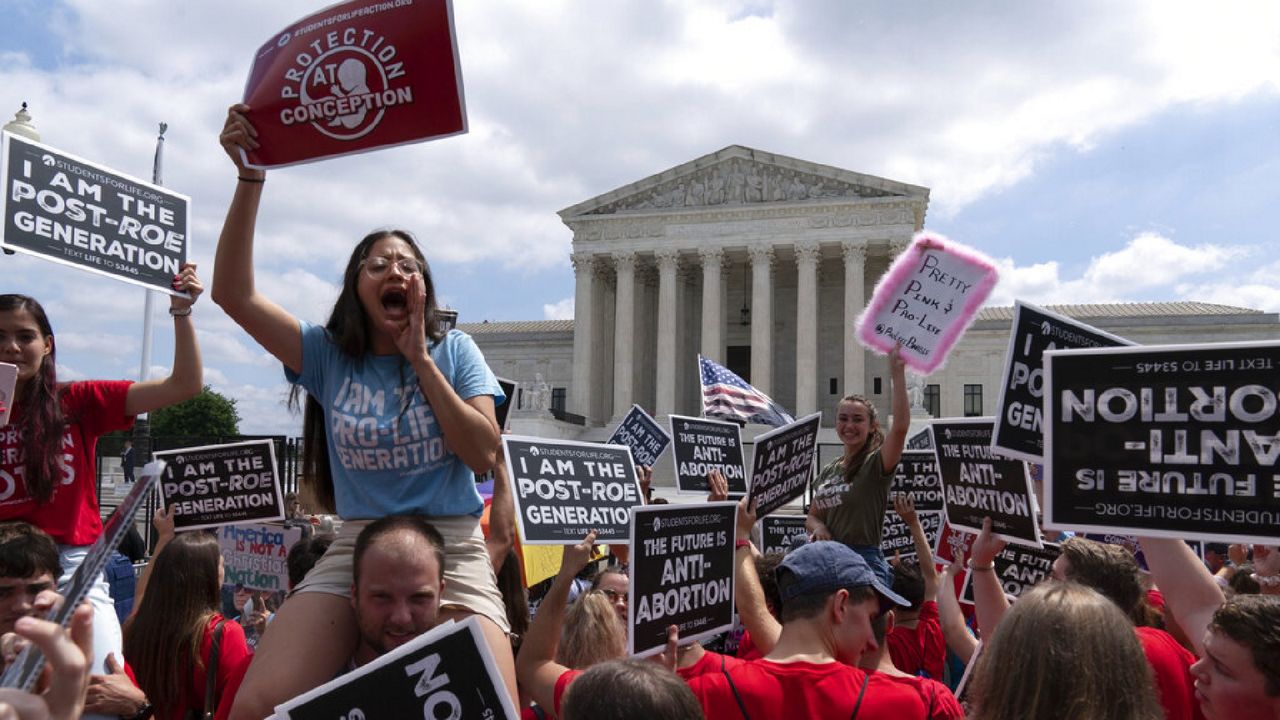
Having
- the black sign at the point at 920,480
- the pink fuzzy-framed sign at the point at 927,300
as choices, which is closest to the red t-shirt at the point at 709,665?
the pink fuzzy-framed sign at the point at 927,300

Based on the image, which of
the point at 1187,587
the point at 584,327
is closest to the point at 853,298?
the point at 584,327

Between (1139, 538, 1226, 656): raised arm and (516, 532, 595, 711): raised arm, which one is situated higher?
(1139, 538, 1226, 656): raised arm

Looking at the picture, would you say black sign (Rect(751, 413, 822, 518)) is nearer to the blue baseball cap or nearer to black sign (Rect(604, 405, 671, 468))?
the blue baseball cap

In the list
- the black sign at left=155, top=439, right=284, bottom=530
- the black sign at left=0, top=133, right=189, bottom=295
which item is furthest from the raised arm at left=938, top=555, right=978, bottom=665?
the black sign at left=155, top=439, right=284, bottom=530

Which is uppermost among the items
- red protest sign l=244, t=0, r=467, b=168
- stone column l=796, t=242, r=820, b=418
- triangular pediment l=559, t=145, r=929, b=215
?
triangular pediment l=559, t=145, r=929, b=215

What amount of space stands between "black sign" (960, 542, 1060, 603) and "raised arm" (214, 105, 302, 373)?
4168mm

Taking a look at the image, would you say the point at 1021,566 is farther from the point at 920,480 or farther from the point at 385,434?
the point at 385,434

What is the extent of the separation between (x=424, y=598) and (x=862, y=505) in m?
3.84

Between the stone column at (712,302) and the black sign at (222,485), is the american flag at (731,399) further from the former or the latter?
the stone column at (712,302)

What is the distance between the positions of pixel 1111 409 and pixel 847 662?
1534 mm

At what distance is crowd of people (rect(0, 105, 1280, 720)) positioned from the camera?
8.04 feet

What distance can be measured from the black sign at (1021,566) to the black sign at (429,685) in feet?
13.1

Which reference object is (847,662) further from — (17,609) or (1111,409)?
(17,609)

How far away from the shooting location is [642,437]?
1077 centimetres
